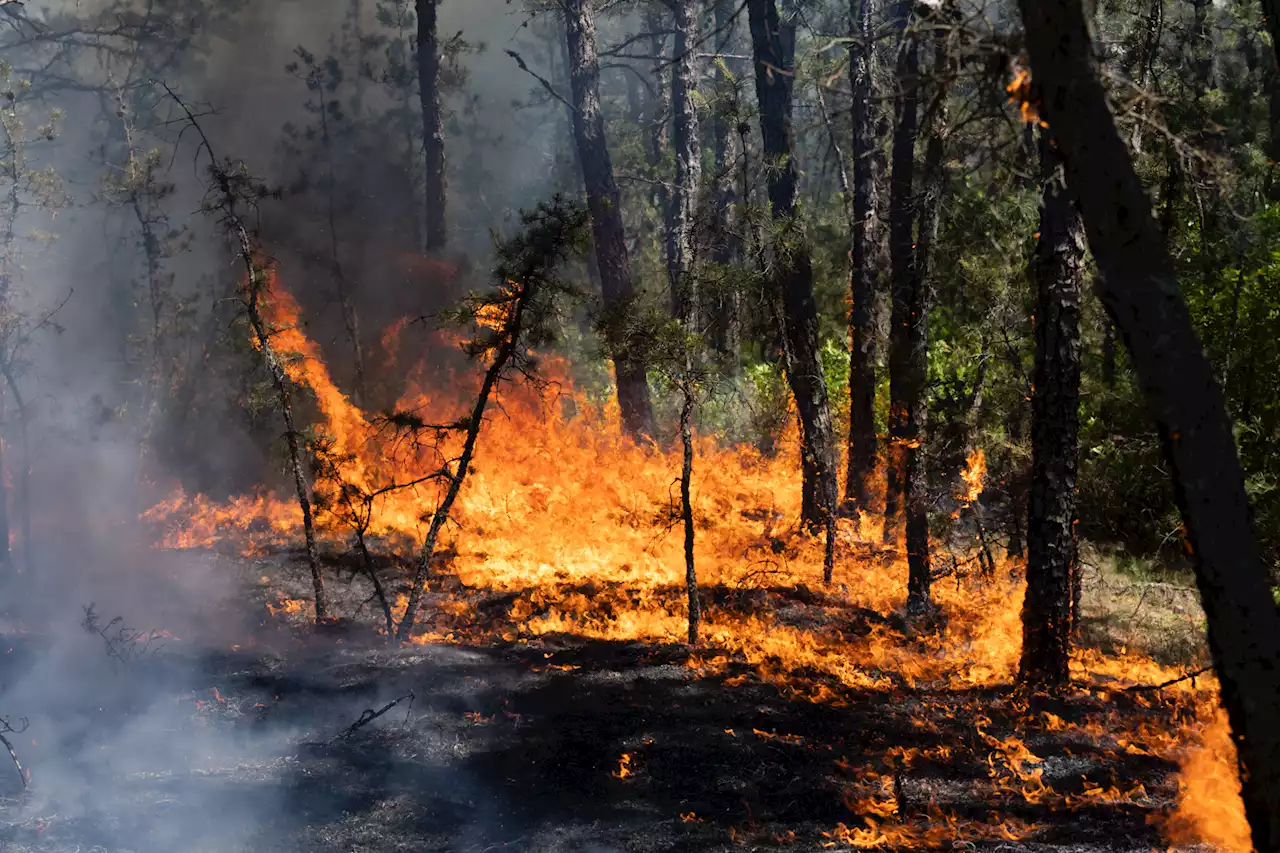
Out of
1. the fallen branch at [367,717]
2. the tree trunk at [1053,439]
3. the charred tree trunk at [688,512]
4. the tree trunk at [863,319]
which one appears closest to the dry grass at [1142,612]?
the tree trunk at [1053,439]

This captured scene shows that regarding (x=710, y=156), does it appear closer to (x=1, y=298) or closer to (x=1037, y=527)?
(x=1, y=298)

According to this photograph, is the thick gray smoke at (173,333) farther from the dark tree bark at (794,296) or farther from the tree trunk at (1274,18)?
the tree trunk at (1274,18)

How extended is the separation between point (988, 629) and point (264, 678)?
8.52 meters

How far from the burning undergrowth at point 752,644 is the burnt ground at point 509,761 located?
5cm

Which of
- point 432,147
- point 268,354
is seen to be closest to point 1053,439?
point 268,354

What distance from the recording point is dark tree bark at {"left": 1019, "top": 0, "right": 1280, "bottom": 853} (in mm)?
4328

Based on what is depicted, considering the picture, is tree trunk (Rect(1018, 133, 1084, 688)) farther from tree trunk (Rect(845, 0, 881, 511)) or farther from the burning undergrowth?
tree trunk (Rect(845, 0, 881, 511))

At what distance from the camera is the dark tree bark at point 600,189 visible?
62.6 feet

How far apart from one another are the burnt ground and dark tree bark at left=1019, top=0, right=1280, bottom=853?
2.62m

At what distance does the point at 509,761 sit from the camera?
8695mm

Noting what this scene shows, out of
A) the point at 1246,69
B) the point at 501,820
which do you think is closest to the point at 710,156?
the point at 1246,69

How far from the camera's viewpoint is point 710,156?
3912 cm

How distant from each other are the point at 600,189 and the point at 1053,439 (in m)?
12.5

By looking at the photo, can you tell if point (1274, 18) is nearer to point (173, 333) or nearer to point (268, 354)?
point (268, 354)
